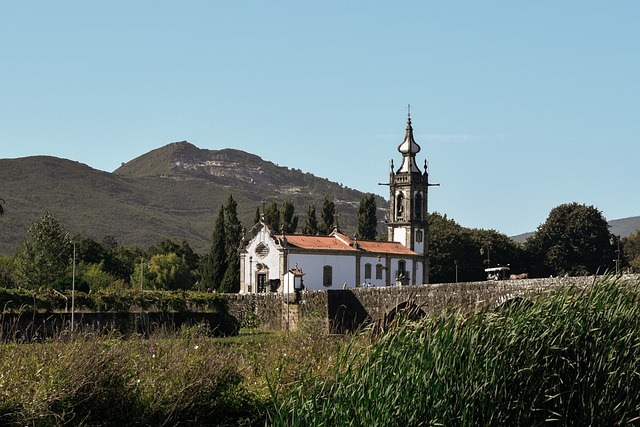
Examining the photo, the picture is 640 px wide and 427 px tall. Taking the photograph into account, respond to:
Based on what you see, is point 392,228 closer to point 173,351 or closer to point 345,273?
point 345,273

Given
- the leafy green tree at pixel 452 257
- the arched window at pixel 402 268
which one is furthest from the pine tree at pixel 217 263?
the leafy green tree at pixel 452 257

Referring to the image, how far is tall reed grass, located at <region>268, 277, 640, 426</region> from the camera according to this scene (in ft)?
63.8

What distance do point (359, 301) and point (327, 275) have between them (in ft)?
75.7

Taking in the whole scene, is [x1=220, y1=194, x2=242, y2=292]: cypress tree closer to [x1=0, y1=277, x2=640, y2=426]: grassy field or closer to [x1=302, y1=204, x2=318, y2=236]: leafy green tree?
[x1=302, y1=204, x2=318, y2=236]: leafy green tree

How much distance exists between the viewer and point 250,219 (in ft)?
650

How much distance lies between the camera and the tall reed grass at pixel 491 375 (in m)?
19.4

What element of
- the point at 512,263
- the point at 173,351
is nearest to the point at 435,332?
the point at 173,351

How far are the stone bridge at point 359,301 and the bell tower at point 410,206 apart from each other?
1025 inches

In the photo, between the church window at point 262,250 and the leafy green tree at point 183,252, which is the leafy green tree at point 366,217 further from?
the church window at point 262,250

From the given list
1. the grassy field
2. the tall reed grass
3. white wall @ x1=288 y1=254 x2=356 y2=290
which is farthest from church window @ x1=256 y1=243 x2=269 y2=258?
the tall reed grass

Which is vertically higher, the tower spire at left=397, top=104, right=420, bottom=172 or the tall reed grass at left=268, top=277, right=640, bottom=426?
the tower spire at left=397, top=104, right=420, bottom=172

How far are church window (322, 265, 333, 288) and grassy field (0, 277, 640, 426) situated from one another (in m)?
53.8

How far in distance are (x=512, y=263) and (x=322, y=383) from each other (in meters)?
77.0

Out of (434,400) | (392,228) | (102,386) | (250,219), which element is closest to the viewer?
(434,400)
